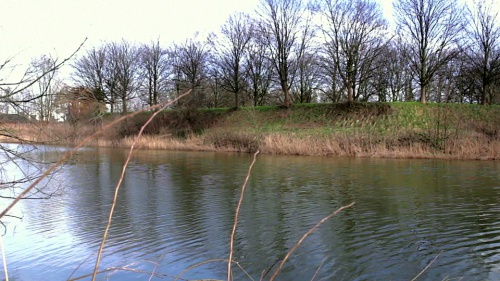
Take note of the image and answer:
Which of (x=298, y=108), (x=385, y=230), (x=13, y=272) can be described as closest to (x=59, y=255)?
(x=13, y=272)

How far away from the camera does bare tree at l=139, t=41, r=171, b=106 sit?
37.8m

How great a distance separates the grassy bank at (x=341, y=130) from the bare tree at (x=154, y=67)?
21.6ft

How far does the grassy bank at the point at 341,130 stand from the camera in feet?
58.0

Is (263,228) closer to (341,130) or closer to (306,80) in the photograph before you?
(341,130)

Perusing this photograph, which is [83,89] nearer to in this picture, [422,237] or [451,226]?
[422,237]

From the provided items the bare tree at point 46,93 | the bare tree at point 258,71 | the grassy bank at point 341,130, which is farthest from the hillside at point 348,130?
the bare tree at point 46,93

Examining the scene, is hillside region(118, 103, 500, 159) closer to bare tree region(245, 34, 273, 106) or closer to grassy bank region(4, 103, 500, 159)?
grassy bank region(4, 103, 500, 159)

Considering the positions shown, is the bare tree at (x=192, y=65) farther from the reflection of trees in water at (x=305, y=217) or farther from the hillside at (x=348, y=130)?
the reflection of trees in water at (x=305, y=217)

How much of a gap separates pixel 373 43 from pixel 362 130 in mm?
7790

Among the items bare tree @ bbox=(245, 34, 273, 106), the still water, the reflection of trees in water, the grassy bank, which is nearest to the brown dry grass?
the grassy bank

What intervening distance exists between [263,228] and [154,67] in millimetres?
34206

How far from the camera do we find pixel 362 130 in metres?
22.2

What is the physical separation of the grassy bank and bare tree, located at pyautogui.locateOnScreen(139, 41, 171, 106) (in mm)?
6585

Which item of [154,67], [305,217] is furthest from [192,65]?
[305,217]
